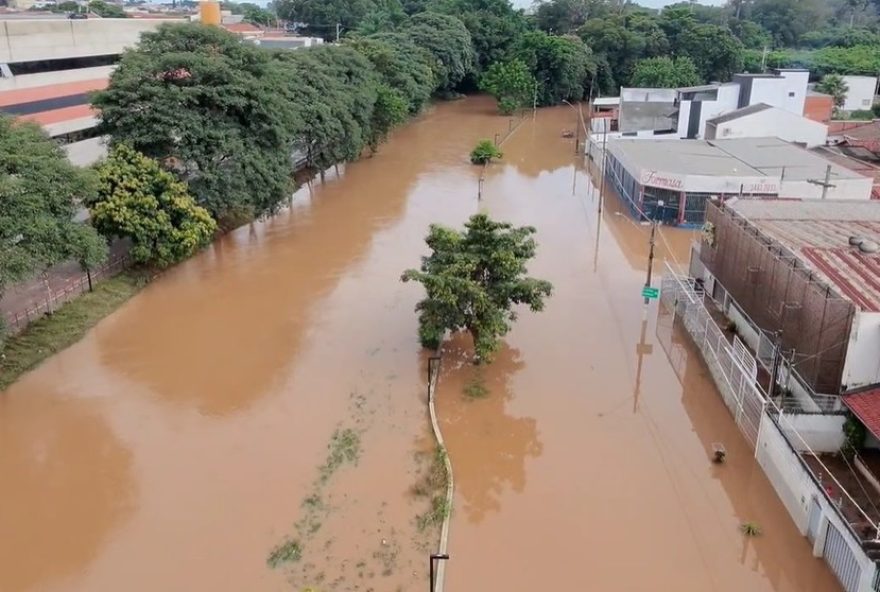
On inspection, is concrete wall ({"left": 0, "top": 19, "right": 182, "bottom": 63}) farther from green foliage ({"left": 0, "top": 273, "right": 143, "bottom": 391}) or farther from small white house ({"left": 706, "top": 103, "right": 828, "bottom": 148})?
small white house ({"left": 706, "top": 103, "right": 828, "bottom": 148})

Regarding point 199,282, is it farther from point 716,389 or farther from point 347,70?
point 347,70

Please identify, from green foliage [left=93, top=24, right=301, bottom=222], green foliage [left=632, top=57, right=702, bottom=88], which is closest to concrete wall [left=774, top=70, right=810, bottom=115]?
green foliage [left=632, top=57, right=702, bottom=88]

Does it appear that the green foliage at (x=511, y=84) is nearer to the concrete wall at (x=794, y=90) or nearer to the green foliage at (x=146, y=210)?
the concrete wall at (x=794, y=90)

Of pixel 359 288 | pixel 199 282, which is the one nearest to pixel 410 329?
pixel 359 288

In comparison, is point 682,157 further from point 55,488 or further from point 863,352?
point 55,488

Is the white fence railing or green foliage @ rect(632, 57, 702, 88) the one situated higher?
green foliage @ rect(632, 57, 702, 88)
